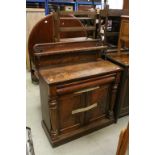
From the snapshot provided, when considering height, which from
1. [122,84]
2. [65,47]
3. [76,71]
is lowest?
[122,84]

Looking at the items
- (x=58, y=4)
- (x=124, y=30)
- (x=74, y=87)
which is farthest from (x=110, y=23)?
(x=58, y=4)

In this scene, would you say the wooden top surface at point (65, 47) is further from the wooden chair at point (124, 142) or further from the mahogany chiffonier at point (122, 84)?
the wooden chair at point (124, 142)

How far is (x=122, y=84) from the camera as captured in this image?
5.79 feet

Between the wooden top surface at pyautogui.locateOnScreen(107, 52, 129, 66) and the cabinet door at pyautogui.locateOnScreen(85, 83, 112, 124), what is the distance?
27 cm

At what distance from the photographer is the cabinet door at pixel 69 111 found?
150 cm

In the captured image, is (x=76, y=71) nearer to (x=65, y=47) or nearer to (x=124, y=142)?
(x=65, y=47)

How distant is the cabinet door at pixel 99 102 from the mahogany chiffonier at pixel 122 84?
0.12 m

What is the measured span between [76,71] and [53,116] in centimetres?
45
